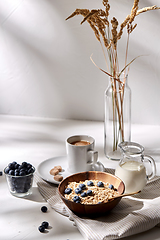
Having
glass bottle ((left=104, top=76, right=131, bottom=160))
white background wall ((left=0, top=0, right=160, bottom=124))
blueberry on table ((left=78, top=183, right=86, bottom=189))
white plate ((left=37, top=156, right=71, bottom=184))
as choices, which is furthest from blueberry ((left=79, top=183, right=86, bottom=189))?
white background wall ((left=0, top=0, right=160, bottom=124))

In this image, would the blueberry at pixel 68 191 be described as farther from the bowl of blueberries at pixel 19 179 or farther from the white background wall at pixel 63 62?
the white background wall at pixel 63 62

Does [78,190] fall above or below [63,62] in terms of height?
below

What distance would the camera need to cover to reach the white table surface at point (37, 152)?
2.80ft

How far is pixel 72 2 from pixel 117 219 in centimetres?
119

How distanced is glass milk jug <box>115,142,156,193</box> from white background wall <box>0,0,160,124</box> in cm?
75

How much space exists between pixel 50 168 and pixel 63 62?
792 mm

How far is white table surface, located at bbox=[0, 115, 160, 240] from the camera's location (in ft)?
2.80

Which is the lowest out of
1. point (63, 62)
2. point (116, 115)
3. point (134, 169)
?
point (134, 169)

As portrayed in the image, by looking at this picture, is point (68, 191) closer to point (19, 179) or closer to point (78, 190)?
point (78, 190)

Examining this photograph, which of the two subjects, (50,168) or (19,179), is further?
(50,168)

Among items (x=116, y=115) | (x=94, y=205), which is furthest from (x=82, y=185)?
(x=116, y=115)

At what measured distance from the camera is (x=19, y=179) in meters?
0.99

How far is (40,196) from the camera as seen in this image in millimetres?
1029

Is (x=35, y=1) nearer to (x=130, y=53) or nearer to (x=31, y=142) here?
(x=130, y=53)
